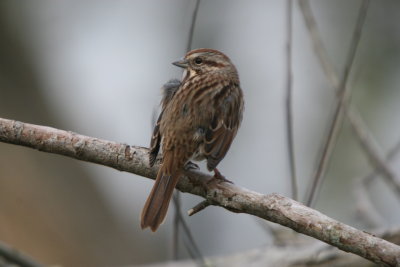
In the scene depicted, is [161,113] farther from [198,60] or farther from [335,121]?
[335,121]

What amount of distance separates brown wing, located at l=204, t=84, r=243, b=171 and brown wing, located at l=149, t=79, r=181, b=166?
32 cm

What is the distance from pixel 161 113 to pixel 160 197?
30.6 inches

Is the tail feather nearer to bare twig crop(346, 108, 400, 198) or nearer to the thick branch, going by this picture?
the thick branch

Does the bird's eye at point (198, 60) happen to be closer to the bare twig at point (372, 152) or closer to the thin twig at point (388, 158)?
the bare twig at point (372, 152)

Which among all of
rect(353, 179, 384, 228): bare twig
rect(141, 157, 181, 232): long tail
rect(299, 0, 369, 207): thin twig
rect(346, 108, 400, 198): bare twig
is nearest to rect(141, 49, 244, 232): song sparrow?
rect(141, 157, 181, 232): long tail

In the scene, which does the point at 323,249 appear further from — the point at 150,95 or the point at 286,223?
the point at 150,95

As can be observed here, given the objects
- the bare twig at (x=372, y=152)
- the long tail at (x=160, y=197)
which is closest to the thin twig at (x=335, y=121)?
the bare twig at (x=372, y=152)

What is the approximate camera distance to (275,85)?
10938 millimetres

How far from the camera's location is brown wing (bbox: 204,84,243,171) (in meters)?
4.20

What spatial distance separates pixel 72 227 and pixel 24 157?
0.91 m

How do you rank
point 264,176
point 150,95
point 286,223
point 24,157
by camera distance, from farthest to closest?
1. point 264,176
2. point 150,95
3. point 24,157
4. point 286,223

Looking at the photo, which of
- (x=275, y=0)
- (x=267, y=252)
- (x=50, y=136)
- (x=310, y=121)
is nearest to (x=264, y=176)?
(x=310, y=121)

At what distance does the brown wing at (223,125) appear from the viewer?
420 centimetres

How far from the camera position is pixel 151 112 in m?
6.78
